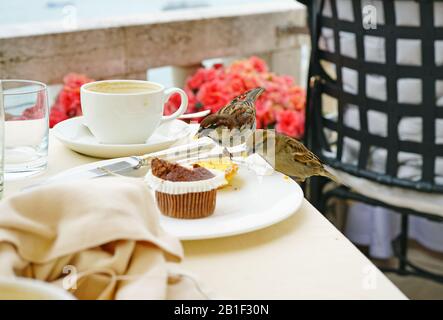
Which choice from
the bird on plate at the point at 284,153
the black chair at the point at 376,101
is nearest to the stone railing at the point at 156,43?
the black chair at the point at 376,101

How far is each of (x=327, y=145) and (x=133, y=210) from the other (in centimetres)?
142

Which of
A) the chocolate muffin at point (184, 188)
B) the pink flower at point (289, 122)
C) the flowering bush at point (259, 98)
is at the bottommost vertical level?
the pink flower at point (289, 122)

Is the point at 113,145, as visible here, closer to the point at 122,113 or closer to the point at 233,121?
the point at 122,113

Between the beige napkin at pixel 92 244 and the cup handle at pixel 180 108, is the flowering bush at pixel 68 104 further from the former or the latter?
the beige napkin at pixel 92 244

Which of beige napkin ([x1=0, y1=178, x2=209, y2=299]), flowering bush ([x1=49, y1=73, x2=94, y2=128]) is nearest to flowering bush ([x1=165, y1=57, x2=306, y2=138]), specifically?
flowering bush ([x1=49, y1=73, x2=94, y2=128])

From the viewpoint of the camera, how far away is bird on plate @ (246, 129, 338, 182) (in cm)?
101

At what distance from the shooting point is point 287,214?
2.85ft

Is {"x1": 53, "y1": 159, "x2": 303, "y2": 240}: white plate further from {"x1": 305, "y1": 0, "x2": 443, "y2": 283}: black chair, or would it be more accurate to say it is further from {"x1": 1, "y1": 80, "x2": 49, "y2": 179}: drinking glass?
{"x1": 305, "y1": 0, "x2": 443, "y2": 283}: black chair

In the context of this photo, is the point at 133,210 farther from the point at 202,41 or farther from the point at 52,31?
the point at 202,41

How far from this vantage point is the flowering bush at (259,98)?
2436mm

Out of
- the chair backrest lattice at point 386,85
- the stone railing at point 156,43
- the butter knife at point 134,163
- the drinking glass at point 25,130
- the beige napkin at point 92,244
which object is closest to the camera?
the beige napkin at point 92,244

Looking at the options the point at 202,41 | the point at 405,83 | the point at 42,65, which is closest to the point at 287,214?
the point at 405,83

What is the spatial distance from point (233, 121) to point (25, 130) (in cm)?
33

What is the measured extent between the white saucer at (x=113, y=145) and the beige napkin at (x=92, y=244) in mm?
426
